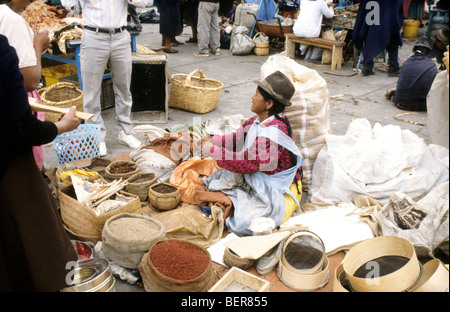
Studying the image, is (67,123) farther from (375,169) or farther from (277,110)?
(375,169)

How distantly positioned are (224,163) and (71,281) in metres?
1.53

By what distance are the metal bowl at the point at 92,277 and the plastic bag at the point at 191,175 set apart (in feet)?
3.77

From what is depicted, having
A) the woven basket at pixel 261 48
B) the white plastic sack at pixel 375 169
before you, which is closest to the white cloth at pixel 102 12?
the white plastic sack at pixel 375 169

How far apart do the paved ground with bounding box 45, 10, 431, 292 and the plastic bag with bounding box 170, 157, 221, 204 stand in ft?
3.99

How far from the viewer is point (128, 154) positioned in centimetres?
469

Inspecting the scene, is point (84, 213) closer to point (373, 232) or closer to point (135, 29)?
point (373, 232)

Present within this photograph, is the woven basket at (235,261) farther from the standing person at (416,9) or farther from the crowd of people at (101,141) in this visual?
the standing person at (416,9)

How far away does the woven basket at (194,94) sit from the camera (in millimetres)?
5824

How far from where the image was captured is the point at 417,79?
20.0 feet

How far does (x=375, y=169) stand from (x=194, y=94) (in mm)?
2889

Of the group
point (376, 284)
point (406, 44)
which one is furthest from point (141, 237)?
point (406, 44)

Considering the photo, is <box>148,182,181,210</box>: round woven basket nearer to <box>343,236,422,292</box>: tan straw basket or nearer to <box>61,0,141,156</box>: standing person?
<box>61,0,141,156</box>: standing person

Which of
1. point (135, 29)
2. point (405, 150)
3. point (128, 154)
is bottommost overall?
point (128, 154)

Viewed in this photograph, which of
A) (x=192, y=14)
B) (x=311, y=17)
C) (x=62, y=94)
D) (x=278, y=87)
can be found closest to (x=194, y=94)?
(x=62, y=94)
